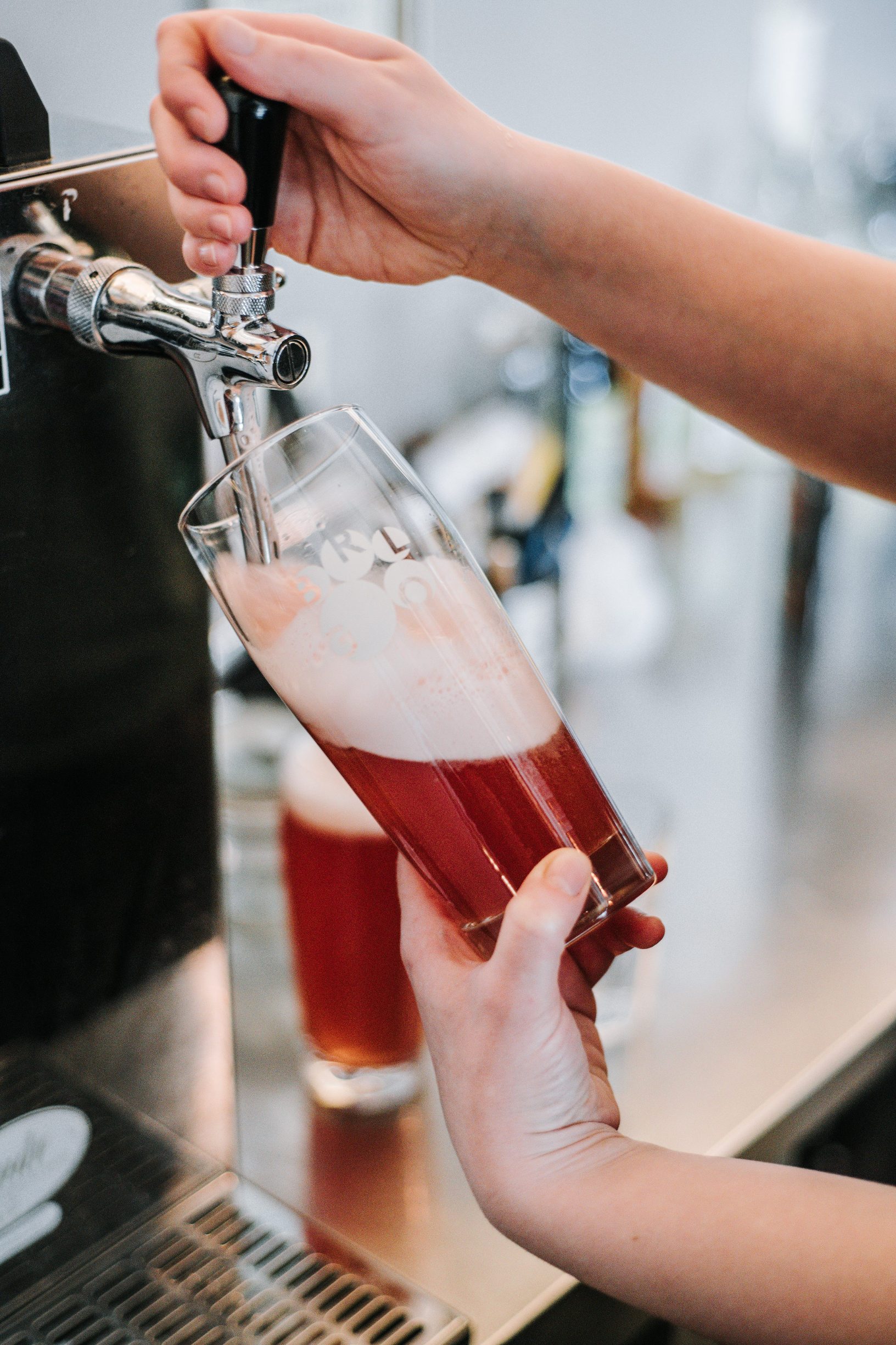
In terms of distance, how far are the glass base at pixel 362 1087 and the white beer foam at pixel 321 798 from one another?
168mm

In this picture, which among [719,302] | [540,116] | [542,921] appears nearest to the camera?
[542,921]

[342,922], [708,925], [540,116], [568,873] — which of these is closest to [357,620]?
[568,873]

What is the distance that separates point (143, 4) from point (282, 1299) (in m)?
0.63

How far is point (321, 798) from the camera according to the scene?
0.81 m

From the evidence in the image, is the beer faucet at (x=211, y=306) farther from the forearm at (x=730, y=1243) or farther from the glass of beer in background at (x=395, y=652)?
the forearm at (x=730, y=1243)

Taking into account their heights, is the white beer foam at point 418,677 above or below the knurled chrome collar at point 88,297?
below

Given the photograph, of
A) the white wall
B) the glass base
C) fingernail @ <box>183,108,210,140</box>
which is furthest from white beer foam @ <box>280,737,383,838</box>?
the white wall

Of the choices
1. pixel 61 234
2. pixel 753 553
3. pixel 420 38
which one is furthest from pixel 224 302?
pixel 753 553

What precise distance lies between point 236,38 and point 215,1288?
1.79 feet

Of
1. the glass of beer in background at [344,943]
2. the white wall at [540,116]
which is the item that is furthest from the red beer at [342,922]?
the white wall at [540,116]

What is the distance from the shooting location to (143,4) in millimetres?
615

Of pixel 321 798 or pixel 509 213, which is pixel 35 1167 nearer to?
pixel 321 798

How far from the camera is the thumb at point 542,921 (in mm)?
478

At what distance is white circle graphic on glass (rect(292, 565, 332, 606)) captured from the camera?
0.50 m
